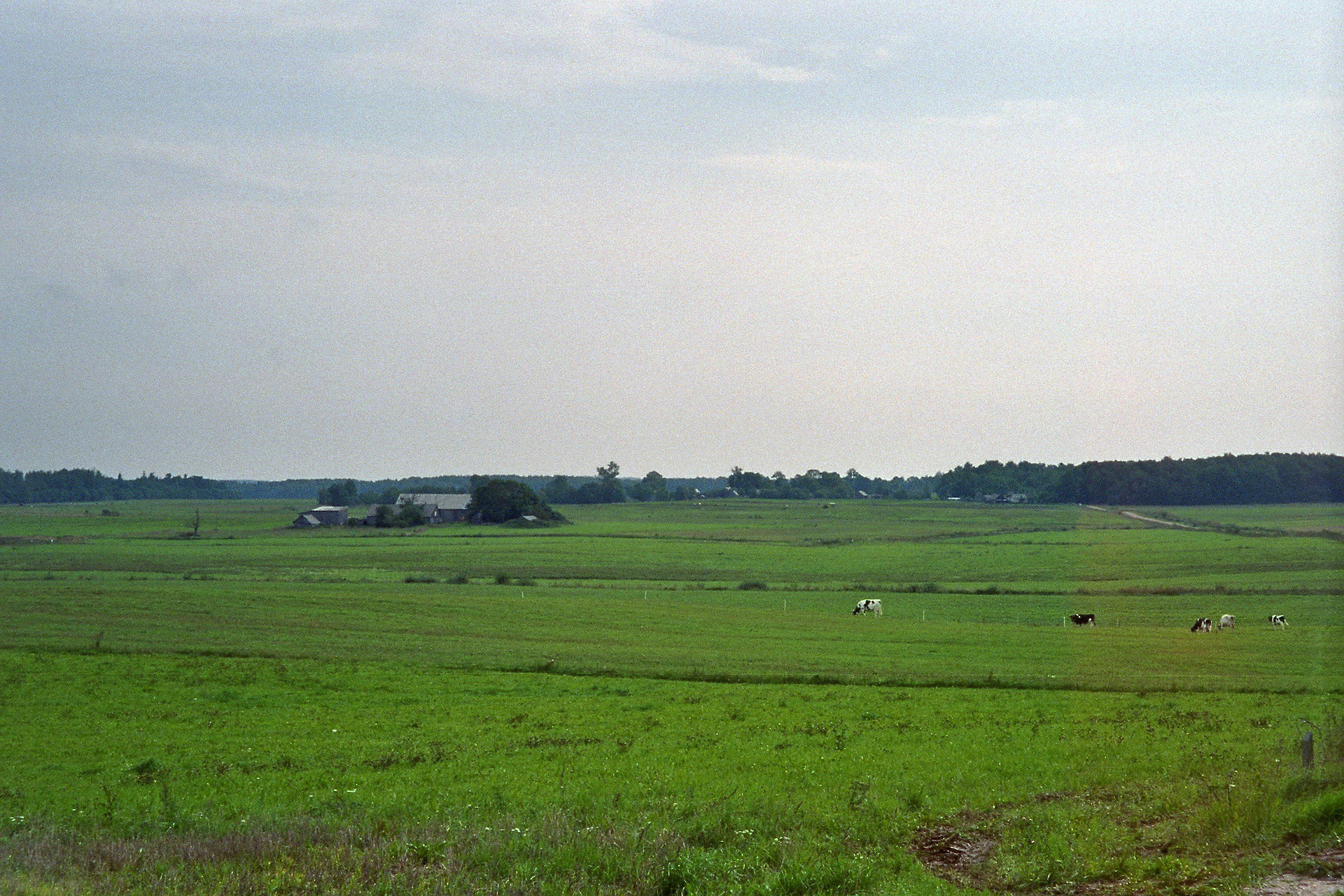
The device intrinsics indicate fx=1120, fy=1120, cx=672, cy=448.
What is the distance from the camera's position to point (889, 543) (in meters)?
119

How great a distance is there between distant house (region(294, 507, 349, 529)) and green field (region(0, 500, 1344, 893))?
8730cm

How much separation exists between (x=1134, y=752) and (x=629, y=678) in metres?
16.8

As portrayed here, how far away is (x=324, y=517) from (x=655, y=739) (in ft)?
490

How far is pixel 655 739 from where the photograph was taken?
23391 millimetres

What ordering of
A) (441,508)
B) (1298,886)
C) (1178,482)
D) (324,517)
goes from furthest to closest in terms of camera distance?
(441,508)
(324,517)
(1178,482)
(1298,886)

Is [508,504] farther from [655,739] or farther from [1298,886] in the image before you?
[1298,886]

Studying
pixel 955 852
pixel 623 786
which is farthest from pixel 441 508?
pixel 955 852

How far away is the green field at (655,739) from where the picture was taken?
13.5 m

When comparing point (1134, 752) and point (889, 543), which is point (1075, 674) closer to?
point (1134, 752)

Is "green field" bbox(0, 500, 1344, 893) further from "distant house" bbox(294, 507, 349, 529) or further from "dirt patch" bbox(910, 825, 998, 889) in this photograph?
"distant house" bbox(294, 507, 349, 529)

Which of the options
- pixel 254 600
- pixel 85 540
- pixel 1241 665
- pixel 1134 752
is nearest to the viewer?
pixel 1134 752

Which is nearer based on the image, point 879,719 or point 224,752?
point 224,752

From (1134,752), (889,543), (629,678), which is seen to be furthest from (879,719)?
(889,543)

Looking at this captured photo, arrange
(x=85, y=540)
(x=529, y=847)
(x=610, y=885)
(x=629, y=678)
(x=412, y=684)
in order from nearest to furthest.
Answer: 1. (x=610, y=885)
2. (x=529, y=847)
3. (x=412, y=684)
4. (x=629, y=678)
5. (x=85, y=540)
